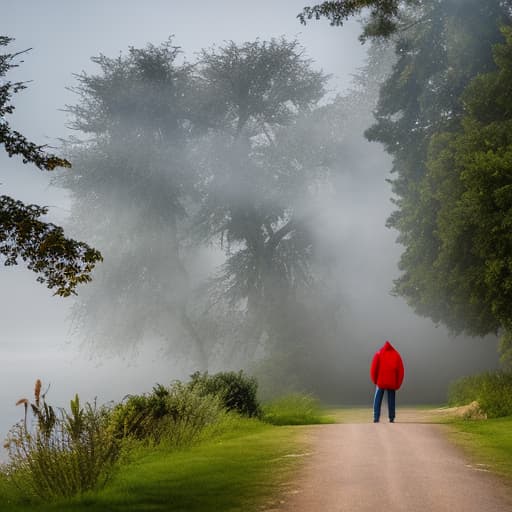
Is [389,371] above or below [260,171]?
below

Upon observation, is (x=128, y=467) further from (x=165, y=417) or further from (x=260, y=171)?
(x=260, y=171)

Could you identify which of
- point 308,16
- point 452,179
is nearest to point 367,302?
point 452,179

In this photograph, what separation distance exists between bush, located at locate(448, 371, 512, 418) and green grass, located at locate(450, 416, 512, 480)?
96 centimetres

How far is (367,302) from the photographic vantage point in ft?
151

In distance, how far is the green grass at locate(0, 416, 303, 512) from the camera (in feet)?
26.9

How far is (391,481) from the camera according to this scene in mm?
8844

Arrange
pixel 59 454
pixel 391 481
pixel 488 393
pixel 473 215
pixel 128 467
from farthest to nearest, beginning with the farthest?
pixel 488 393 → pixel 473 215 → pixel 128 467 → pixel 59 454 → pixel 391 481

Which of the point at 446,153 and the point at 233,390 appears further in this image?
the point at 446,153

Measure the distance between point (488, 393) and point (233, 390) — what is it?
7.23 metres

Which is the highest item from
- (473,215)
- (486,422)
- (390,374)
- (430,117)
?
(430,117)

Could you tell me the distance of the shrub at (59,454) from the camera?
29.6 feet

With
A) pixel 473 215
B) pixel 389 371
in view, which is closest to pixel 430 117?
pixel 473 215

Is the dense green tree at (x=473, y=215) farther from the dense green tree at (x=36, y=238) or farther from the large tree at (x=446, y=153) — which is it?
the dense green tree at (x=36, y=238)

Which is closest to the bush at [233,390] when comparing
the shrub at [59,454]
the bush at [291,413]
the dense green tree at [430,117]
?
the bush at [291,413]
